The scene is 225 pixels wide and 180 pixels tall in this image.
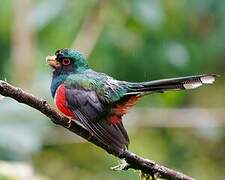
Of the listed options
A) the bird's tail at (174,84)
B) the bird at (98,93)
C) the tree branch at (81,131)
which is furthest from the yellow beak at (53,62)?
the tree branch at (81,131)

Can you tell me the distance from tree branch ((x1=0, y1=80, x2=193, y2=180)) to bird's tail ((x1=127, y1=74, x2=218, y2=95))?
0.36 meters

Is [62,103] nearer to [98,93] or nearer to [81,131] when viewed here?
[98,93]

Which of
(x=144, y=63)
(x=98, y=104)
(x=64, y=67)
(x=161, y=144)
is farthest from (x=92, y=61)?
(x=98, y=104)

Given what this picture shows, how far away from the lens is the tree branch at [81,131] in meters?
2.47

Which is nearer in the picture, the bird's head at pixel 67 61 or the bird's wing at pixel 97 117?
the bird's wing at pixel 97 117

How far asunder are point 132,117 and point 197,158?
1.04m

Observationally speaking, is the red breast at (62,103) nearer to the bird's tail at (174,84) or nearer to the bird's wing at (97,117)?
the bird's wing at (97,117)

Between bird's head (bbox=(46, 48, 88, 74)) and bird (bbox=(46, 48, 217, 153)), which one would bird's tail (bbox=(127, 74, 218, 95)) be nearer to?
bird (bbox=(46, 48, 217, 153))

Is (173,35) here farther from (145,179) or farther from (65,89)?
(145,179)

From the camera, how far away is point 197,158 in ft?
20.3

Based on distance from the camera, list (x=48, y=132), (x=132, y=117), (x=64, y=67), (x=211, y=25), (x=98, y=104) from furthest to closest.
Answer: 1. (x=211, y=25)
2. (x=132, y=117)
3. (x=48, y=132)
4. (x=64, y=67)
5. (x=98, y=104)

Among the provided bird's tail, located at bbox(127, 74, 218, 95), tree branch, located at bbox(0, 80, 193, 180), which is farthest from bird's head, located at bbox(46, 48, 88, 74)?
tree branch, located at bbox(0, 80, 193, 180)

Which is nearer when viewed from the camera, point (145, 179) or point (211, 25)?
point (145, 179)

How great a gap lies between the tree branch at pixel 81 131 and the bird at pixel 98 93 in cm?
Answer: 3
